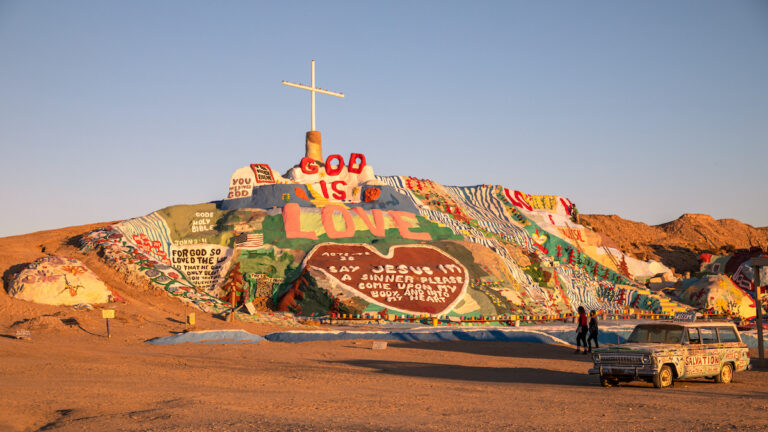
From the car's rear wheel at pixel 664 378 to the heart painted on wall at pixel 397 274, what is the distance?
20734 millimetres

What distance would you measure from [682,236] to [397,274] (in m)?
90.8

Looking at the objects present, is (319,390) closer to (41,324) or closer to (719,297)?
(41,324)

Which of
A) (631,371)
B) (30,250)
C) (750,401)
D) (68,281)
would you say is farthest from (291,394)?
(30,250)

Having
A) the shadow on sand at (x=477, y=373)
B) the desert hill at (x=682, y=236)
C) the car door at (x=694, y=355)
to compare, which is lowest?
the shadow on sand at (x=477, y=373)

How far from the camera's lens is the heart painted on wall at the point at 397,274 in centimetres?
3619

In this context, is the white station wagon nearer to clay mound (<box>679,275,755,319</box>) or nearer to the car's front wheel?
the car's front wheel

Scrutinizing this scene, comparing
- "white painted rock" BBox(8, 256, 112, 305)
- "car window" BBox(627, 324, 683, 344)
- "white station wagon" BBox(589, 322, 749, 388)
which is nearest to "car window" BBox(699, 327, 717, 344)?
"white station wagon" BBox(589, 322, 749, 388)

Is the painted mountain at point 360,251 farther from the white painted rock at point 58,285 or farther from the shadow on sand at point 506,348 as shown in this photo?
the shadow on sand at point 506,348

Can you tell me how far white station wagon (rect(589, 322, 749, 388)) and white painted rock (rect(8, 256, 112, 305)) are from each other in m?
22.4

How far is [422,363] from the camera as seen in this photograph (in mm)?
20750

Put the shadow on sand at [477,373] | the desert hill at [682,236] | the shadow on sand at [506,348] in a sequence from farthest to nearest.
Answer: the desert hill at [682,236]
the shadow on sand at [506,348]
the shadow on sand at [477,373]

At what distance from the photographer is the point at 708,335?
16625 millimetres

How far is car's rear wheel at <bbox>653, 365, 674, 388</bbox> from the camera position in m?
15.0

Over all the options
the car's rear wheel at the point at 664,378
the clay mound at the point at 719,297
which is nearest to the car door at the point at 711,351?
the car's rear wheel at the point at 664,378
